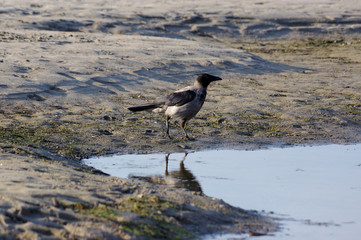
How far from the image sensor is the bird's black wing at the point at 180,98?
918cm

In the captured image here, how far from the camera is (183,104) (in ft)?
30.0

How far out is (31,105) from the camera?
998 cm

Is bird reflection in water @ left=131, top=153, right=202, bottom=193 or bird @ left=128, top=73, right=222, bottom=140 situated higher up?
bird @ left=128, top=73, right=222, bottom=140

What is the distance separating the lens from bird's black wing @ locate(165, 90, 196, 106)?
9.18 m

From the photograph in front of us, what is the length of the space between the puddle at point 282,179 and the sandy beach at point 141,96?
1.14 ft

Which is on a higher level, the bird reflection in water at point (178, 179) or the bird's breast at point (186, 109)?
the bird's breast at point (186, 109)

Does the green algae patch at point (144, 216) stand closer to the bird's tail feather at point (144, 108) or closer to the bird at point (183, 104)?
the bird at point (183, 104)

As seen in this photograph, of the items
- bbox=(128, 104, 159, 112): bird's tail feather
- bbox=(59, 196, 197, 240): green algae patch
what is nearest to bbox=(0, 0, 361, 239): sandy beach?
bbox=(59, 196, 197, 240): green algae patch

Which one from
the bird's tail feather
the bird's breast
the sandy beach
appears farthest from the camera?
the bird's tail feather

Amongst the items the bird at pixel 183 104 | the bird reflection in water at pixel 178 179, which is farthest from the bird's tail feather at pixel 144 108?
the bird reflection in water at pixel 178 179

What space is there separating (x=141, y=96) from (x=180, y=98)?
2144 mm

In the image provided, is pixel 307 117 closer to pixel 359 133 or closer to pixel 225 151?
pixel 359 133

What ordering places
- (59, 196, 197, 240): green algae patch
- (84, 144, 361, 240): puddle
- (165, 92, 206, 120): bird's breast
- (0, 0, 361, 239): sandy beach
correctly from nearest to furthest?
1. (59, 196, 197, 240): green algae patch
2. (0, 0, 361, 239): sandy beach
3. (84, 144, 361, 240): puddle
4. (165, 92, 206, 120): bird's breast

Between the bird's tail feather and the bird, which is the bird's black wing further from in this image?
the bird's tail feather
